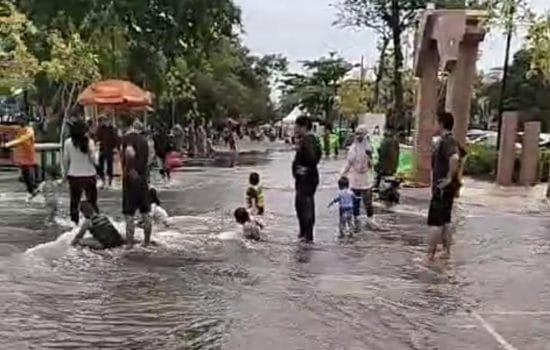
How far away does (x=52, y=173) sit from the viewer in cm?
2881

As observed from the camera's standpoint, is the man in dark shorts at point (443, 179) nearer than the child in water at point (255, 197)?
Yes

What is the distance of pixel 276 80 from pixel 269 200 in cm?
8653

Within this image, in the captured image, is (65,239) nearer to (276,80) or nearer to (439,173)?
(439,173)

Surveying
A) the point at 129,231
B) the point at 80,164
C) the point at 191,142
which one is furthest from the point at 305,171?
the point at 191,142

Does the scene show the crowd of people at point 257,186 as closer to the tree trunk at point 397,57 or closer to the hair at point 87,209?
the hair at point 87,209

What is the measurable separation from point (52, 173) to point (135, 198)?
51.6ft

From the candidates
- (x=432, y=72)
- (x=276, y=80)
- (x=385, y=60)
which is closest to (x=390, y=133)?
(x=432, y=72)

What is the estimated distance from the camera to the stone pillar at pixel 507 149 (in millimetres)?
28734

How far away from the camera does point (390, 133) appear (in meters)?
23.8

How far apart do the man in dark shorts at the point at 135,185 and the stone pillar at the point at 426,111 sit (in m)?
14.3

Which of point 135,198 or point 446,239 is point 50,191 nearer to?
point 135,198

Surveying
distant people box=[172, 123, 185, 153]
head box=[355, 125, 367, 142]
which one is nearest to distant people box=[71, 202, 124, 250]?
head box=[355, 125, 367, 142]

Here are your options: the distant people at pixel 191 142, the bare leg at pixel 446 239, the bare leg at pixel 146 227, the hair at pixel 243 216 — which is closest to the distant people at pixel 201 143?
the distant people at pixel 191 142

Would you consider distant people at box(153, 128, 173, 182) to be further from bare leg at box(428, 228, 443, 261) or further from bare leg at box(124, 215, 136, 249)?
bare leg at box(428, 228, 443, 261)
